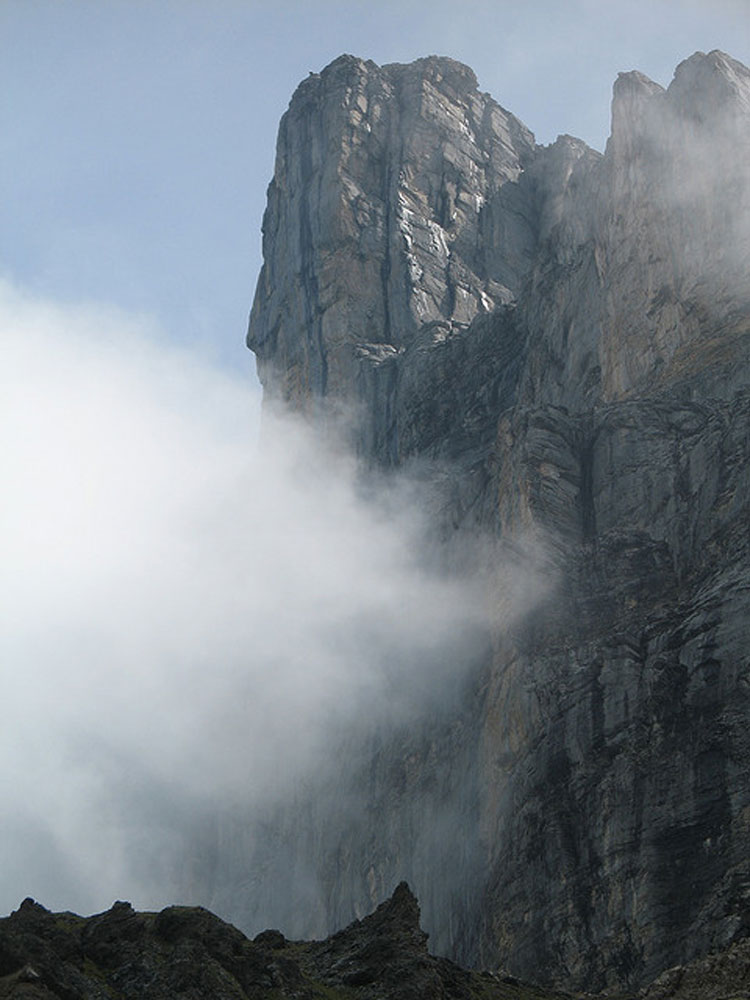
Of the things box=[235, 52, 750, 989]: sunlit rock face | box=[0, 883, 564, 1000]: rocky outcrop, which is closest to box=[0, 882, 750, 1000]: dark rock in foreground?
box=[0, 883, 564, 1000]: rocky outcrop

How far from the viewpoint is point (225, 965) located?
81438 millimetres

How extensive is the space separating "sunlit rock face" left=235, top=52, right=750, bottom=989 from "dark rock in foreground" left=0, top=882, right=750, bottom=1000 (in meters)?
14.1

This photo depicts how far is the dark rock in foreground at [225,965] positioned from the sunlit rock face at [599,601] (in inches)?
556

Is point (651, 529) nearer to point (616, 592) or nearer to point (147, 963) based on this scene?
point (616, 592)

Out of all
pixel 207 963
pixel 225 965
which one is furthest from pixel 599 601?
pixel 207 963

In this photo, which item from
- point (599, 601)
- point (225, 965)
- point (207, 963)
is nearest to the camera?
point (207, 963)

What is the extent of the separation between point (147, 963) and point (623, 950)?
113ft

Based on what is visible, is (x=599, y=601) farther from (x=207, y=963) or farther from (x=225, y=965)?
(x=207, y=963)

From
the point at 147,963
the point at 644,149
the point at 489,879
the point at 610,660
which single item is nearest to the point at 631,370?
the point at 644,149

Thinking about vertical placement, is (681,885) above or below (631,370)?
below

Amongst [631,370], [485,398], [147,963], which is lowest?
[147,963]

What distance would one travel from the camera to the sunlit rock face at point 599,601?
104 meters

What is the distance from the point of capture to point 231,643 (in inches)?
7771

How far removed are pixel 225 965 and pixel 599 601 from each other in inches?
2098
